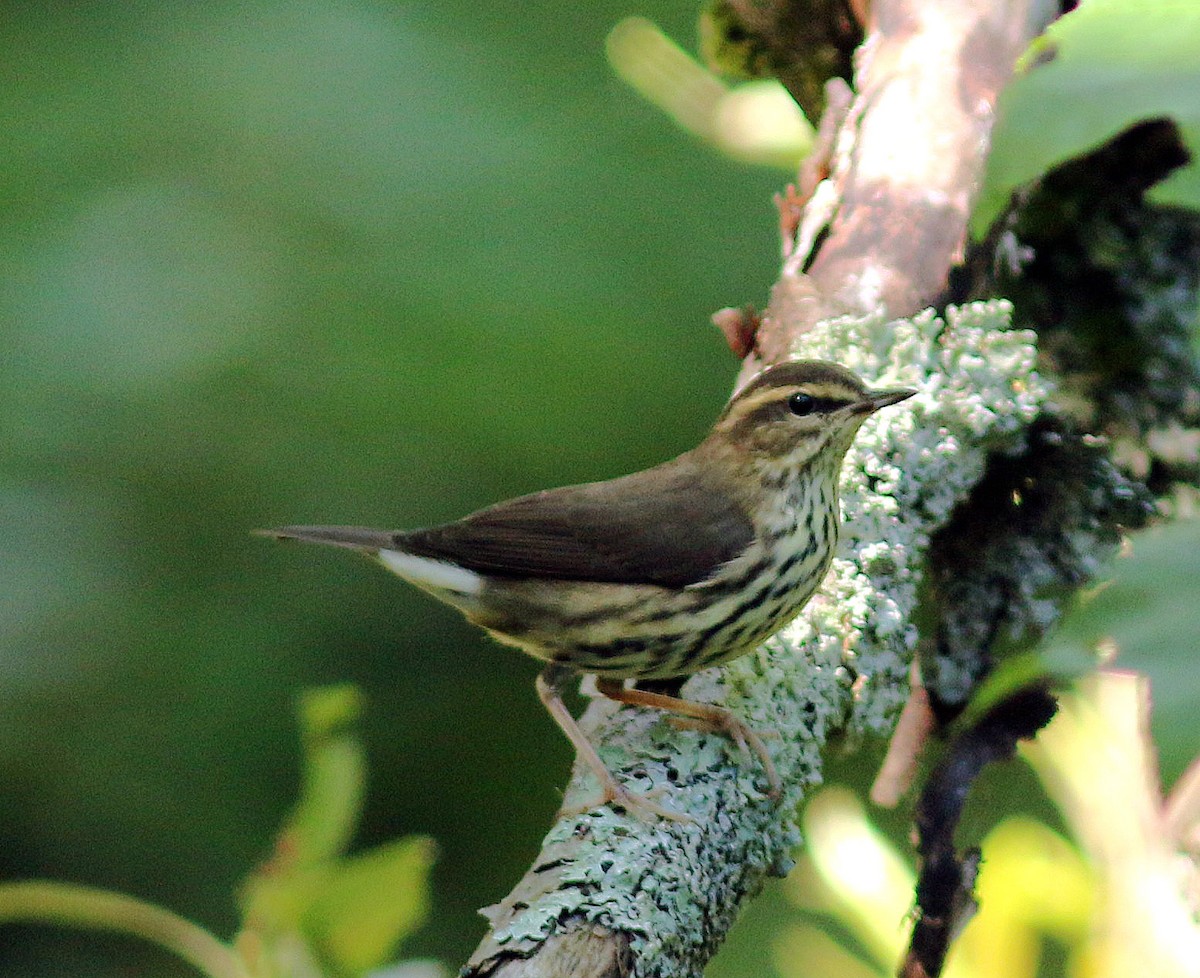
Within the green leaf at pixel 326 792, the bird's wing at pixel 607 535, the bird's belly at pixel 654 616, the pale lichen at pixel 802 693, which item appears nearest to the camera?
A: the pale lichen at pixel 802 693

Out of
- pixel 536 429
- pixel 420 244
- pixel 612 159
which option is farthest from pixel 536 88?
pixel 536 429

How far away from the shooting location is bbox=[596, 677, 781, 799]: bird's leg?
8.98 ft

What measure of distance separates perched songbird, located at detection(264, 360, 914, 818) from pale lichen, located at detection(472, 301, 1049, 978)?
0.30 feet

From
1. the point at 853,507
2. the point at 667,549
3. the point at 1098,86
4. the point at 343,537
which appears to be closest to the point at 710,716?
the point at 667,549

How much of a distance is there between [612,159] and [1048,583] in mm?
3319

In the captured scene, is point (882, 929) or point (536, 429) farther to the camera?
point (536, 429)

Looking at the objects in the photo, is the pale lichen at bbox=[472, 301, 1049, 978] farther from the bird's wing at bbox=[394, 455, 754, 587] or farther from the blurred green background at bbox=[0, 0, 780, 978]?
the blurred green background at bbox=[0, 0, 780, 978]

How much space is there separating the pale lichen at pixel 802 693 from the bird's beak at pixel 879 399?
15 centimetres

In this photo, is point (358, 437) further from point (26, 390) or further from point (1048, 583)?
point (1048, 583)

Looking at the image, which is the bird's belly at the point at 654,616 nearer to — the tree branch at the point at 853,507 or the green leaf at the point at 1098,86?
the tree branch at the point at 853,507

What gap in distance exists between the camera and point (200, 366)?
A: 5.33 metres

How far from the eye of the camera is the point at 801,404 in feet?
10.8

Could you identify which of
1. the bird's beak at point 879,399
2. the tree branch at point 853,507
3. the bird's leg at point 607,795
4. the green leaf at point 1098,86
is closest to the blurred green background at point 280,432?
the tree branch at point 853,507

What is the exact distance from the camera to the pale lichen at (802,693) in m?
2.26
